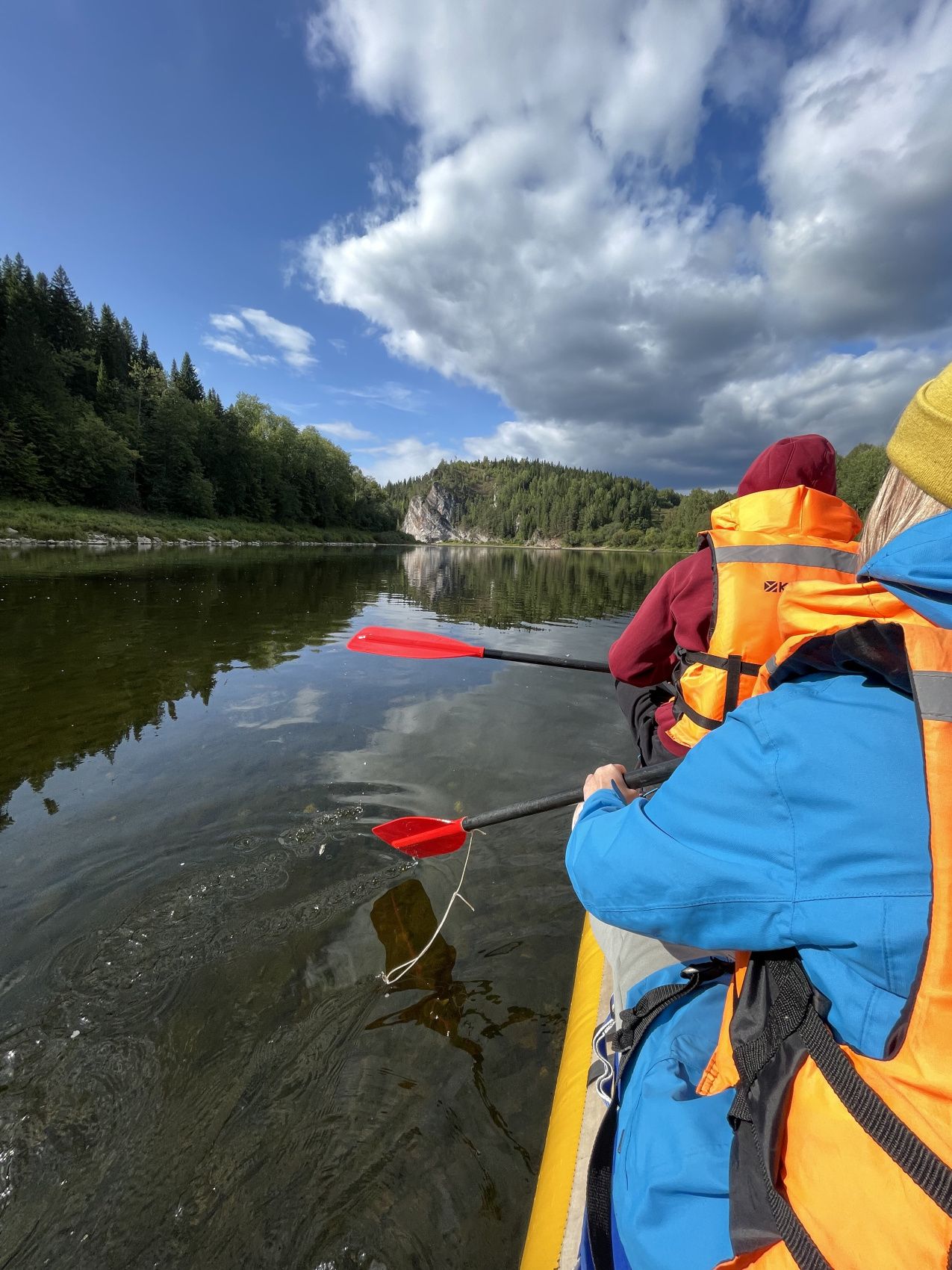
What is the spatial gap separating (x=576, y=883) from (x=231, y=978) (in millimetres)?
2901

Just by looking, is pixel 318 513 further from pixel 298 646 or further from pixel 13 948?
pixel 13 948

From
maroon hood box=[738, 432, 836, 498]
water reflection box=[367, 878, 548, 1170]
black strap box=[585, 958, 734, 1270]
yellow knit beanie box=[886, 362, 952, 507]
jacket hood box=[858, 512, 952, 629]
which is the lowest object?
water reflection box=[367, 878, 548, 1170]

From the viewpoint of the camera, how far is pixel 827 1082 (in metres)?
1.03

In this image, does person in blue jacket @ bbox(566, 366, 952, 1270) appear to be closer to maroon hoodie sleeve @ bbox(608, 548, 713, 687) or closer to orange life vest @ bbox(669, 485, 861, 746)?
orange life vest @ bbox(669, 485, 861, 746)

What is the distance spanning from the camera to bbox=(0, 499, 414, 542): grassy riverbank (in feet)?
115

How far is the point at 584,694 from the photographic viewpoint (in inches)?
387

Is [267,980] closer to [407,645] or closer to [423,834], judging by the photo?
[423,834]

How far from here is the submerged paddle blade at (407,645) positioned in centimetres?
559

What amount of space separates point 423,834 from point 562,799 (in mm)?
1229

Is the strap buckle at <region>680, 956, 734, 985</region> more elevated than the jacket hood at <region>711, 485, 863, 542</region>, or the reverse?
the jacket hood at <region>711, 485, 863, 542</region>

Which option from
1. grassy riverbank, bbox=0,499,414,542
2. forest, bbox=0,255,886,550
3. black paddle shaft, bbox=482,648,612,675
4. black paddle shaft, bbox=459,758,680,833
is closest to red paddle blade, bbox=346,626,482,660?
black paddle shaft, bbox=482,648,612,675

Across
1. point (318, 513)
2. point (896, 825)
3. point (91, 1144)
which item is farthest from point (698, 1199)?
point (318, 513)

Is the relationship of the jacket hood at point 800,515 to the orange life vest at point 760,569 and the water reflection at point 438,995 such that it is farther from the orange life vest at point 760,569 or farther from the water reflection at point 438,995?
the water reflection at point 438,995

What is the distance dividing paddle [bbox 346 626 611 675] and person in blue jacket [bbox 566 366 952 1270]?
386 cm
